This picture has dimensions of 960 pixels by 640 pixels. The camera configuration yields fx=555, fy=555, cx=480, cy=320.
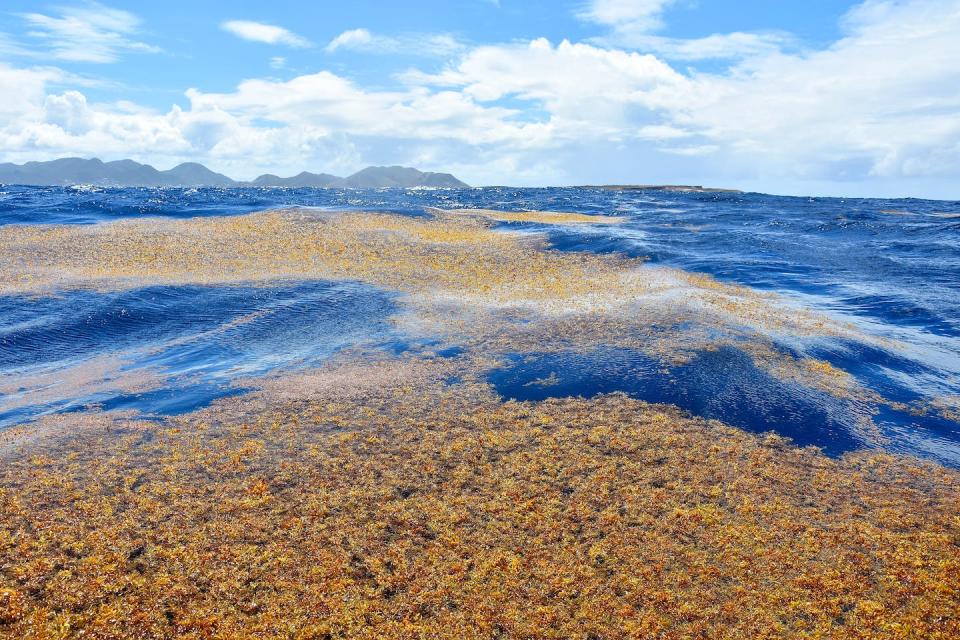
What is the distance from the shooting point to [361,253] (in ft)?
78.5

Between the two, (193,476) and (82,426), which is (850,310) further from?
(82,426)

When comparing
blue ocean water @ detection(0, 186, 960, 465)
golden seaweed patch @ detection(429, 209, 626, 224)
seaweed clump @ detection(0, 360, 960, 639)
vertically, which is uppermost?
golden seaweed patch @ detection(429, 209, 626, 224)

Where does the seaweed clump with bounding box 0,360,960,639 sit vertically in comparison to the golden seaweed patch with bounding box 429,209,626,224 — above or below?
below

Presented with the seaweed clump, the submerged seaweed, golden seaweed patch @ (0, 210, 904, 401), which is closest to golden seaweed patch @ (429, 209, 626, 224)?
golden seaweed patch @ (0, 210, 904, 401)

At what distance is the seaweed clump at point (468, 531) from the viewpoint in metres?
5.47

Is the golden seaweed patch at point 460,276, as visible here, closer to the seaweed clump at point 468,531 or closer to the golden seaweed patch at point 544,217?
the seaweed clump at point 468,531

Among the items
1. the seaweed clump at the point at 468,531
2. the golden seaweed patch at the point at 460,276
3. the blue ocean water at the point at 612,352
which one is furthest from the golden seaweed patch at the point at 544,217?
the seaweed clump at the point at 468,531

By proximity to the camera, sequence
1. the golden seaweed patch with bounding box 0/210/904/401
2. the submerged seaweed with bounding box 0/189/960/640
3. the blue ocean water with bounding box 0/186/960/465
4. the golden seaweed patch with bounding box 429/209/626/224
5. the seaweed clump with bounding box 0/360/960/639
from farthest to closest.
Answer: the golden seaweed patch with bounding box 429/209/626/224 < the golden seaweed patch with bounding box 0/210/904/401 < the blue ocean water with bounding box 0/186/960/465 < the submerged seaweed with bounding box 0/189/960/640 < the seaweed clump with bounding box 0/360/960/639

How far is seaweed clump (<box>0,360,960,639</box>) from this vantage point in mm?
5473

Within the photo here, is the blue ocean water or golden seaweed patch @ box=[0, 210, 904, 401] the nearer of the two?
the blue ocean water

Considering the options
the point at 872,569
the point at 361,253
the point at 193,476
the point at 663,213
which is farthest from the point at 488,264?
the point at 663,213

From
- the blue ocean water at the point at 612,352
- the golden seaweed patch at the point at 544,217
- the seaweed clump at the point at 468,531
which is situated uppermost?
the golden seaweed patch at the point at 544,217

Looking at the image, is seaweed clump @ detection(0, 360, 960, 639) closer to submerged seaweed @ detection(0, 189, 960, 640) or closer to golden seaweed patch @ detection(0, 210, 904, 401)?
submerged seaweed @ detection(0, 189, 960, 640)

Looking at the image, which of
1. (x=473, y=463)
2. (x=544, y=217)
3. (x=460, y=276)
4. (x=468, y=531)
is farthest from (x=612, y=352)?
(x=544, y=217)
